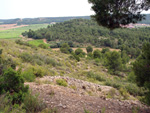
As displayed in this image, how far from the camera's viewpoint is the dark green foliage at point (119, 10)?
418 centimetres

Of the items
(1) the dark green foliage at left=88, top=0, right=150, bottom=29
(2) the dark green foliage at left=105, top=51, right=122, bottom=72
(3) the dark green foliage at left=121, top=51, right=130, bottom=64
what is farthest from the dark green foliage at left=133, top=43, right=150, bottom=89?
(3) the dark green foliage at left=121, top=51, right=130, bottom=64

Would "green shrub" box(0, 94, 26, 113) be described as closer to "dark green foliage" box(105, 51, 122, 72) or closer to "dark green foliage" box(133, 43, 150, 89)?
"dark green foliage" box(133, 43, 150, 89)

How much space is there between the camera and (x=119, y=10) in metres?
4.19

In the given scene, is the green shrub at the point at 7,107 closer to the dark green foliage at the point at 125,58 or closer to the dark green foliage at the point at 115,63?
the dark green foliage at the point at 115,63

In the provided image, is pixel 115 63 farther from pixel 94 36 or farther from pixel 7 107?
pixel 94 36

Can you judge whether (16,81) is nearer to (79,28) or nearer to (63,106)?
(63,106)

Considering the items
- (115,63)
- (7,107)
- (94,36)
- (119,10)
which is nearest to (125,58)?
(115,63)

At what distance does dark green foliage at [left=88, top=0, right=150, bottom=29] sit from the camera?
13.7ft

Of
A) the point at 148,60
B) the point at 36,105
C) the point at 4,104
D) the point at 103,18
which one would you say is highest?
the point at 103,18

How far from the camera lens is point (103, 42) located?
5859 centimetres

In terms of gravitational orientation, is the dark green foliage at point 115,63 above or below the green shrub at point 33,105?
below

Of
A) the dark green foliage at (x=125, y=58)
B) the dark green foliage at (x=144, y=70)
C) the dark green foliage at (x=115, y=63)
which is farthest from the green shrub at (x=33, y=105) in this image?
the dark green foliage at (x=125, y=58)

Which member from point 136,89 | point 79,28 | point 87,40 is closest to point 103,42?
point 87,40

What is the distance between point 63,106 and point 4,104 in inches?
60.8
